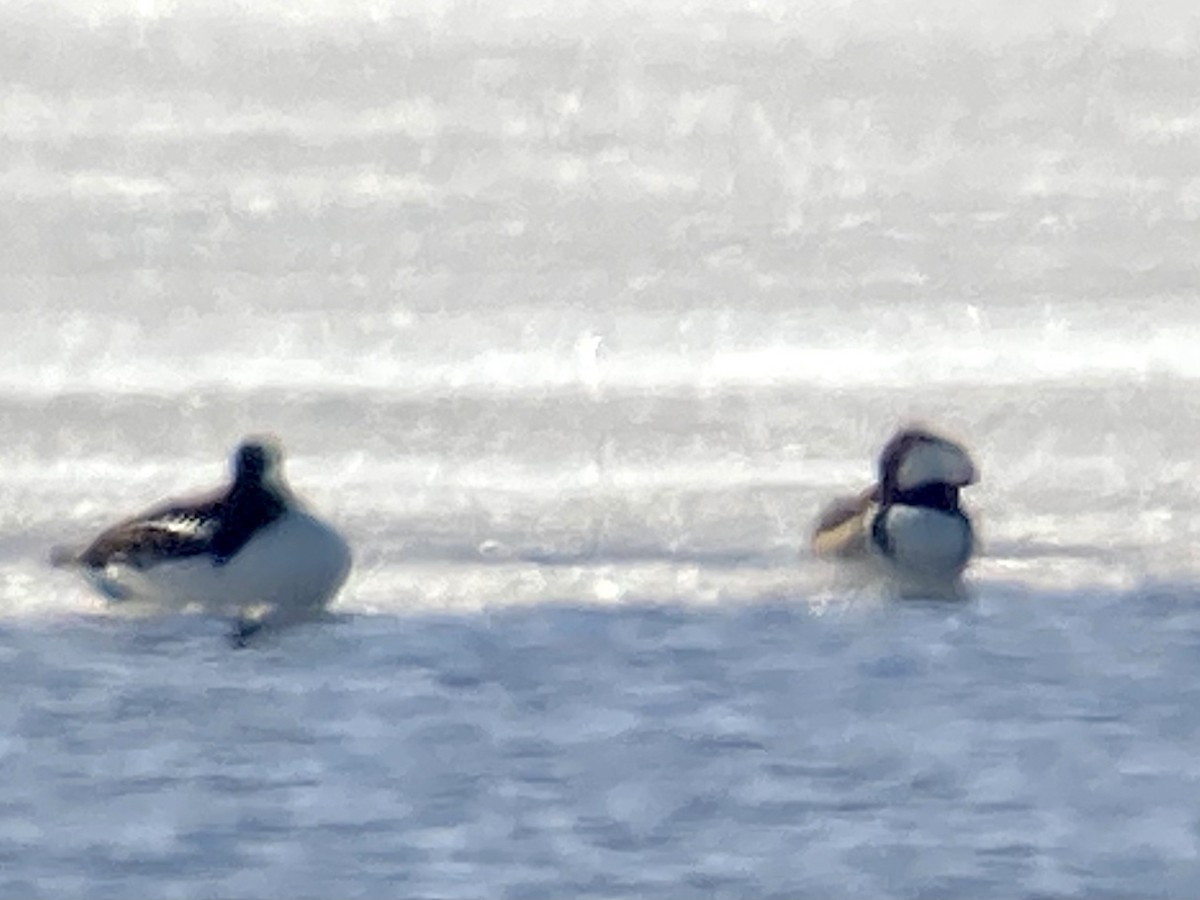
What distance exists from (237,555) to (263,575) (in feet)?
0.38

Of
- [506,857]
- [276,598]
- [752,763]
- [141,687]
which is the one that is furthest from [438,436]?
→ [506,857]

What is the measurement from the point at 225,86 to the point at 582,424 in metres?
4.46

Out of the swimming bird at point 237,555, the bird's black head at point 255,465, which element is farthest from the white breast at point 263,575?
the bird's black head at point 255,465

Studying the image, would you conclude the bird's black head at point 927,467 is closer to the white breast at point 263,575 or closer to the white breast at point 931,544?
the white breast at point 931,544

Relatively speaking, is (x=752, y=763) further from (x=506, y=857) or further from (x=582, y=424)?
(x=582, y=424)

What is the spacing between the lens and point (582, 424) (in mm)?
9242

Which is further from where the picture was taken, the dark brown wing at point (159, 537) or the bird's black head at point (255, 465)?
the bird's black head at point (255, 465)

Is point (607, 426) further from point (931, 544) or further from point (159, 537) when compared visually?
point (159, 537)

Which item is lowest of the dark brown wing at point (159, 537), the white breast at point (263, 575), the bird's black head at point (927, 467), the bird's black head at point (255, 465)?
the white breast at point (263, 575)

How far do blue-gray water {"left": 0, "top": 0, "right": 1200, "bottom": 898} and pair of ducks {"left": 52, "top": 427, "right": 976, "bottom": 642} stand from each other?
12cm

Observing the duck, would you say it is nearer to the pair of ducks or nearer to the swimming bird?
the pair of ducks

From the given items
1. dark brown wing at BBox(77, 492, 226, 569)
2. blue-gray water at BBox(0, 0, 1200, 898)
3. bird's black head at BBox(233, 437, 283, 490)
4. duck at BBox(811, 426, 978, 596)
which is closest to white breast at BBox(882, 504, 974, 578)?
duck at BBox(811, 426, 978, 596)

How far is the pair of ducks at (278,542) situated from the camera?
721 cm

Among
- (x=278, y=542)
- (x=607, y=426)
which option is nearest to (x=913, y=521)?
(x=278, y=542)
